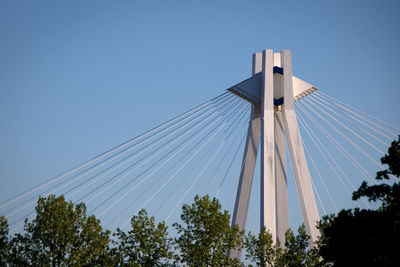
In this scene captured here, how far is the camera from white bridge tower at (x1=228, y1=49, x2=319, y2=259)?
81.5ft

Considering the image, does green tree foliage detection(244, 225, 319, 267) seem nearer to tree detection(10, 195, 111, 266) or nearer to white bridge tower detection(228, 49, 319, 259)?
white bridge tower detection(228, 49, 319, 259)

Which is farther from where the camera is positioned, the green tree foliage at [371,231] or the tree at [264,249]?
the tree at [264,249]

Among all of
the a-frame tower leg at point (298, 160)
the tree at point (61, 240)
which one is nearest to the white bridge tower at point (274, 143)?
the a-frame tower leg at point (298, 160)

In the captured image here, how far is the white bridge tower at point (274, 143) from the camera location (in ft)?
81.5

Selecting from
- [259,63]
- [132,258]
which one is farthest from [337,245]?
[259,63]

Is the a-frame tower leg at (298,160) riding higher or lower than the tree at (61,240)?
higher

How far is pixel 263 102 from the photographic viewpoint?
88.7ft

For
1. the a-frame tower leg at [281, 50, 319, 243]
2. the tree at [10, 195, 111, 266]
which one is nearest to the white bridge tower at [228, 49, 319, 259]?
the a-frame tower leg at [281, 50, 319, 243]

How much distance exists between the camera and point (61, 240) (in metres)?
23.3

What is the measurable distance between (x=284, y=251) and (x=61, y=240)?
1004 cm

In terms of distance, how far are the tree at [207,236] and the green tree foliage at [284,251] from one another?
94cm

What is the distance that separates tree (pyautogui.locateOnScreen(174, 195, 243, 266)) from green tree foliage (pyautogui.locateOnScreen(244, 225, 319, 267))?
94cm

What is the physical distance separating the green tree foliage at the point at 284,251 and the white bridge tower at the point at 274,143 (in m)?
0.50

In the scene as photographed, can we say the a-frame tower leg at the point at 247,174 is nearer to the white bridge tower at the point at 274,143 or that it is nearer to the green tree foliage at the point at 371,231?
the white bridge tower at the point at 274,143
